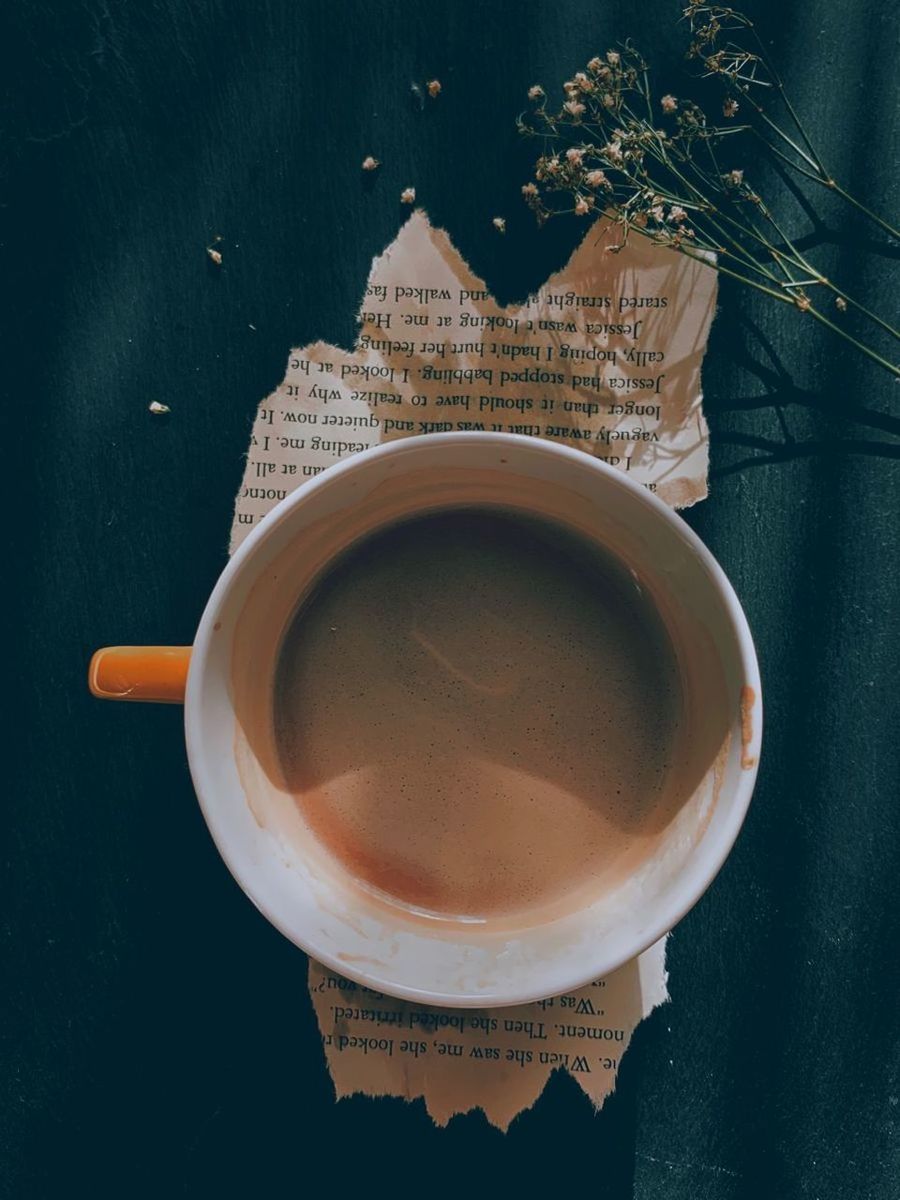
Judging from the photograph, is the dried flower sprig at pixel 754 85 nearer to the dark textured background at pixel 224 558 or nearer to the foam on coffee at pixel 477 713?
the dark textured background at pixel 224 558

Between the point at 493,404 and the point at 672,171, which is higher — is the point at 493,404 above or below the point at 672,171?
below

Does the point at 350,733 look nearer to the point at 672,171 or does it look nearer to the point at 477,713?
the point at 477,713

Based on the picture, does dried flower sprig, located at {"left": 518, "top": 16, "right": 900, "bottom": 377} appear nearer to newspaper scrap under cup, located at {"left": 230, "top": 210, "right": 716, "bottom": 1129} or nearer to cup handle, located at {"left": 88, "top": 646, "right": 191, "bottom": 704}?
newspaper scrap under cup, located at {"left": 230, "top": 210, "right": 716, "bottom": 1129}

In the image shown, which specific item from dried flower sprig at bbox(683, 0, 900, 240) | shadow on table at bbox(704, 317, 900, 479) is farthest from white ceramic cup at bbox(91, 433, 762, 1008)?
dried flower sprig at bbox(683, 0, 900, 240)

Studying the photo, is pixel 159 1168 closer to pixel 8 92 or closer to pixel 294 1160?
pixel 294 1160

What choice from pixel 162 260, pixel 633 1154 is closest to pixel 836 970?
pixel 633 1154

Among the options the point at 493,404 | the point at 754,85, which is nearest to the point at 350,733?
the point at 493,404
